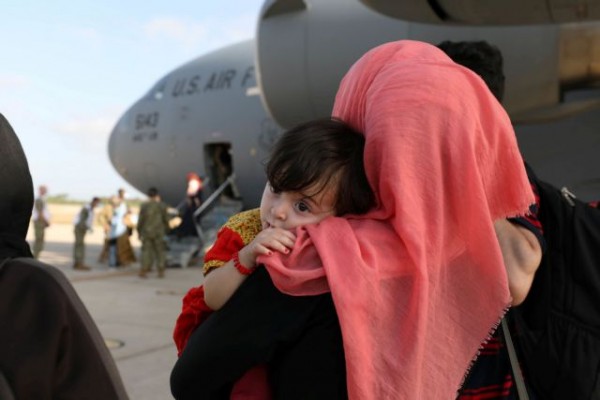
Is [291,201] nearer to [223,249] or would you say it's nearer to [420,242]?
[223,249]

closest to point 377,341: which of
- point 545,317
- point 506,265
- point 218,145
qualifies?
point 506,265

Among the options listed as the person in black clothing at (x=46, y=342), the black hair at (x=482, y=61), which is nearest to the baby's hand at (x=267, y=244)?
the person in black clothing at (x=46, y=342)

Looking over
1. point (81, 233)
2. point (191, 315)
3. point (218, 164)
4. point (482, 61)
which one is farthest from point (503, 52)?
point (81, 233)

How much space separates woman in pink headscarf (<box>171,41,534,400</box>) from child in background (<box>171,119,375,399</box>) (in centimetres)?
5

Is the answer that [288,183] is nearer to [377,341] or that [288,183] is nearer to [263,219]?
[263,219]

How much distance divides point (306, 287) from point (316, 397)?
0.21 m

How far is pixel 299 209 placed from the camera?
148 centimetres

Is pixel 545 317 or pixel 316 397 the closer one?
pixel 316 397

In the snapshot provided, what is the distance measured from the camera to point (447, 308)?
1434 millimetres

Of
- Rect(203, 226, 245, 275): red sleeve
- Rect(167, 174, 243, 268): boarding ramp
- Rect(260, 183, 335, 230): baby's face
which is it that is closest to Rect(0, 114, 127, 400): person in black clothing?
Rect(203, 226, 245, 275): red sleeve

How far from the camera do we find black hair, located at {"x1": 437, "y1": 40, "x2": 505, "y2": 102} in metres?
2.03

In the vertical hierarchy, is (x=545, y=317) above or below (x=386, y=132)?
below

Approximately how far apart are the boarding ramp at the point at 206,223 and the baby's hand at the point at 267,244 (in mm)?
11770

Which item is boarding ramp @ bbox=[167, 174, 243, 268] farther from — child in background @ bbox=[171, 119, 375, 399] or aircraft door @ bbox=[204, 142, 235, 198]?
child in background @ bbox=[171, 119, 375, 399]
